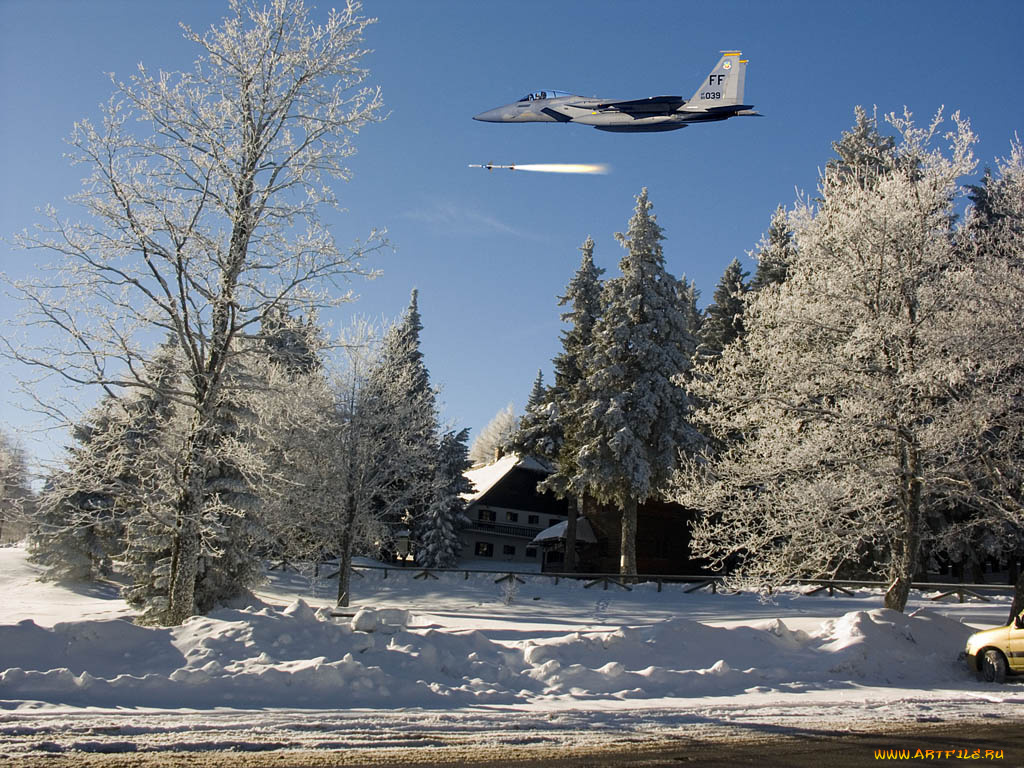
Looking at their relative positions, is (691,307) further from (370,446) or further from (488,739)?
(488,739)

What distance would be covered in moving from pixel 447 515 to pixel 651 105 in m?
34.0

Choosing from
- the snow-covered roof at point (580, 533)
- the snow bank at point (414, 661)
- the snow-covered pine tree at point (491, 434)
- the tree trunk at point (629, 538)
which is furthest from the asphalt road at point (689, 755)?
the snow-covered pine tree at point (491, 434)

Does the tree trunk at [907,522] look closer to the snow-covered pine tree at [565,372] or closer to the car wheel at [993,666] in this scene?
the car wheel at [993,666]

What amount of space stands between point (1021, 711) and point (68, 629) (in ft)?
45.2

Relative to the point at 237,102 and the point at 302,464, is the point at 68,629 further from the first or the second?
the point at 302,464

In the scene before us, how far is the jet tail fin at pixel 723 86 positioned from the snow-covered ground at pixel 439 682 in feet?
40.7

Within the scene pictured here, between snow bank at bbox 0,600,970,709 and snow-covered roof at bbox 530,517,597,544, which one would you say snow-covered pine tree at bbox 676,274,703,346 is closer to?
snow-covered roof at bbox 530,517,597,544

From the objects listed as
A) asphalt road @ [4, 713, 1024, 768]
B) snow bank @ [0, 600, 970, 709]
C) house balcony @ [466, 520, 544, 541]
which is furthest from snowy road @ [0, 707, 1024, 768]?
house balcony @ [466, 520, 544, 541]

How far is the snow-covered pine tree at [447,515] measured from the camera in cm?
4662

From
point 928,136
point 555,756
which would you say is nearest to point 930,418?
point 928,136

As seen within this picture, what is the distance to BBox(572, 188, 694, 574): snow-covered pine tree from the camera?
35.8 m

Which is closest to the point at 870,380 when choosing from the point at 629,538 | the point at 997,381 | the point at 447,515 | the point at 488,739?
the point at 997,381

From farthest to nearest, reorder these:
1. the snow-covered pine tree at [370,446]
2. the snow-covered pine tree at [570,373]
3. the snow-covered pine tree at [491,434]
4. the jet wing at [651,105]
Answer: the snow-covered pine tree at [491,434] → the snow-covered pine tree at [570,373] → the snow-covered pine tree at [370,446] → the jet wing at [651,105]

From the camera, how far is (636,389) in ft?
119
